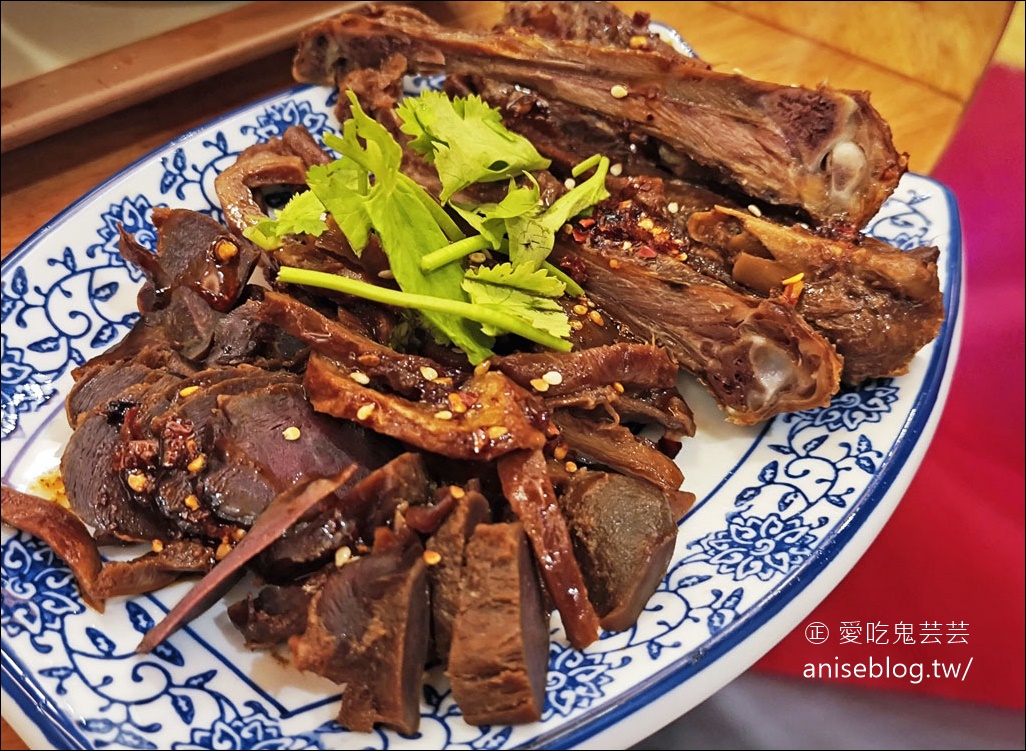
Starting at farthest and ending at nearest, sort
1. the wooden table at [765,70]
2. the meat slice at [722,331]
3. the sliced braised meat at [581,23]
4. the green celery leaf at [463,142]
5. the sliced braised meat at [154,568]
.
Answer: the wooden table at [765,70], the sliced braised meat at [581,23], the green celery leaf at [463,142], the meat slice at [722,331], the sliced braised meat at [154,568]

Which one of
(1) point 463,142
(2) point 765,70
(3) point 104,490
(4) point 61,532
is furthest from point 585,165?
(2) point 765,70

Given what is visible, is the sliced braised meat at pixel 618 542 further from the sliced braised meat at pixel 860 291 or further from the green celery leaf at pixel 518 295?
the sliced braised meat at pixel 860 291

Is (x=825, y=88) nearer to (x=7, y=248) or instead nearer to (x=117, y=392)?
(x=117, y=392)

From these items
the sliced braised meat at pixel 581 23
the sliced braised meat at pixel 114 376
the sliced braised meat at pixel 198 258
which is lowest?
the sliced braised meat at pixel 114 376

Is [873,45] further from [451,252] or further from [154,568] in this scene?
[154,568]

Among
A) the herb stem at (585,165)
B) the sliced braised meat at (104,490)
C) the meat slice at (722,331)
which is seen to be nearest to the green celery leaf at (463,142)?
the herb stem at (585,165)

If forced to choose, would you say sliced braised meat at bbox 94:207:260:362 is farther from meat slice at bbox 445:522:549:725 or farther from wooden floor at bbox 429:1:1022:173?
wooden floor at bbox 429:1:1022:173
